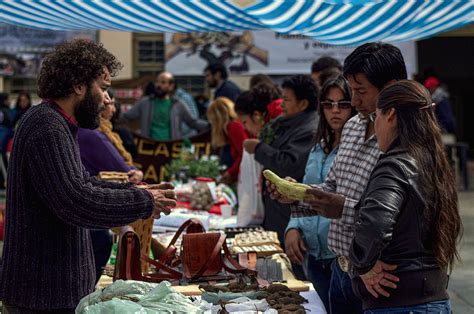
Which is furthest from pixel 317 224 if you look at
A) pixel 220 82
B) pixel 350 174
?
pixel 220 82

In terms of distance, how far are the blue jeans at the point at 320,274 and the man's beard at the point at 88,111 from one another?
1932 mm

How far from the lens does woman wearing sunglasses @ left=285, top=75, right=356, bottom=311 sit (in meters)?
4.91

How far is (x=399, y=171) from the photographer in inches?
122

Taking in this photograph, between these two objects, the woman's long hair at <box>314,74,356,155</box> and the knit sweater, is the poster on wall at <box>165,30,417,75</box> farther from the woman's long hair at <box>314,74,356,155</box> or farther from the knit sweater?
the knit sweater

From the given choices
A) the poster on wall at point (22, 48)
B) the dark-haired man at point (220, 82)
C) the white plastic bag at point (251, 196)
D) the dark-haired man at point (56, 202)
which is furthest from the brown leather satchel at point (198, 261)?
the poster on wall at point (22, 48)

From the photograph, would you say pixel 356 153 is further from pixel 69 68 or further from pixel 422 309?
pixel 69 68

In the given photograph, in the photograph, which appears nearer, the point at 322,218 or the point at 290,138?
the point at 322,218

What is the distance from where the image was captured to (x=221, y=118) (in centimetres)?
888

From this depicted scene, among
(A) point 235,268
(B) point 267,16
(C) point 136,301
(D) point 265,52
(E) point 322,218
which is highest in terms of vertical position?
(D) point 265,52

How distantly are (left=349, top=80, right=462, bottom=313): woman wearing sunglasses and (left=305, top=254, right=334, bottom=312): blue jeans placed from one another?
1.63 meters

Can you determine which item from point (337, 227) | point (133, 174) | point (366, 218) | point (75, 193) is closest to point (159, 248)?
point (133, 174)

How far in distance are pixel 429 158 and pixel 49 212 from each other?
1.50 m

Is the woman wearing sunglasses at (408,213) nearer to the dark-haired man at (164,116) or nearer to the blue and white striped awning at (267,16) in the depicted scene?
the blue and white striped awning at (267,16)

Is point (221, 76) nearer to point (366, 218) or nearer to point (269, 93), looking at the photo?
point (269, 93)
